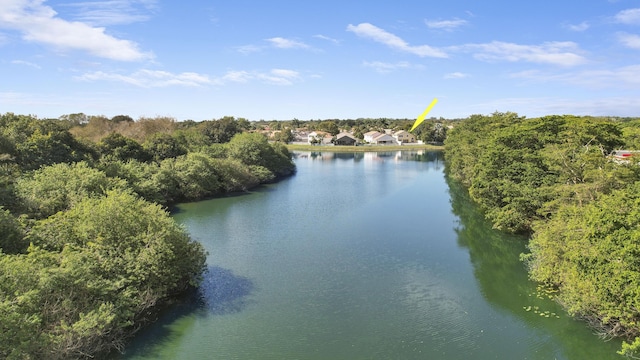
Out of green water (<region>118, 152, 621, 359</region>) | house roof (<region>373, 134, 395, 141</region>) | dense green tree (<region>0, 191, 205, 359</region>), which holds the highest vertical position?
house roof (<region>373, 134, 395, 141</region>)

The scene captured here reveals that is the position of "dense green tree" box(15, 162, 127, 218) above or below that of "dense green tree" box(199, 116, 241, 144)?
below

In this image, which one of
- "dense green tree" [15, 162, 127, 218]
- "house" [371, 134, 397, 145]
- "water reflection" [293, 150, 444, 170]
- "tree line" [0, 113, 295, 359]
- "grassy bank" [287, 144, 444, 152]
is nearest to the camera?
"tree line" [0, 113, 295, 359]

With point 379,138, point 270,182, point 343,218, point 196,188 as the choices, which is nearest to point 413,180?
point 270,182

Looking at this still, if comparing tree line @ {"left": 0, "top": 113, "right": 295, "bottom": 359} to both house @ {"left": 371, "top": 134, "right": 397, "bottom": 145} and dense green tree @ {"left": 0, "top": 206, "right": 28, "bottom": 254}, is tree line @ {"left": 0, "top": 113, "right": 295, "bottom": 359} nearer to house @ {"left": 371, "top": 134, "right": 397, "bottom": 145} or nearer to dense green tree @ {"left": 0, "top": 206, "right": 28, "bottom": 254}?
dense green tree @ {"left": 0, "top": 206, "right": 28, "bottom": 254}

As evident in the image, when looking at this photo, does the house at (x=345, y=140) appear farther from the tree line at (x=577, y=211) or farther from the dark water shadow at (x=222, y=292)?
the dark water shadow at (x=222, y=292)

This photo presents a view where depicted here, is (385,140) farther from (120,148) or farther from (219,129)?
(120,148)

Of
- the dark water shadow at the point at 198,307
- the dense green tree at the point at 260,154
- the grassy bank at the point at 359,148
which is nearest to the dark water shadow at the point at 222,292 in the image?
the dark water shadow at the point at 198,307

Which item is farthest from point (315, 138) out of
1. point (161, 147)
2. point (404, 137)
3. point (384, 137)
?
point (161, 147)

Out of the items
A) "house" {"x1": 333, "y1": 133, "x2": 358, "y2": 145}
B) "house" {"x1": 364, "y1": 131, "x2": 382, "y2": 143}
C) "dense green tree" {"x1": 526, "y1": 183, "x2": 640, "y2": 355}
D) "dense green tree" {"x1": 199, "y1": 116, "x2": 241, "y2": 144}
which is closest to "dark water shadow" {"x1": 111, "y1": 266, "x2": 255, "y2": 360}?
"dense green tree" {"x1": 526, "y1": 183, "x2": 640, "y2": 355}
